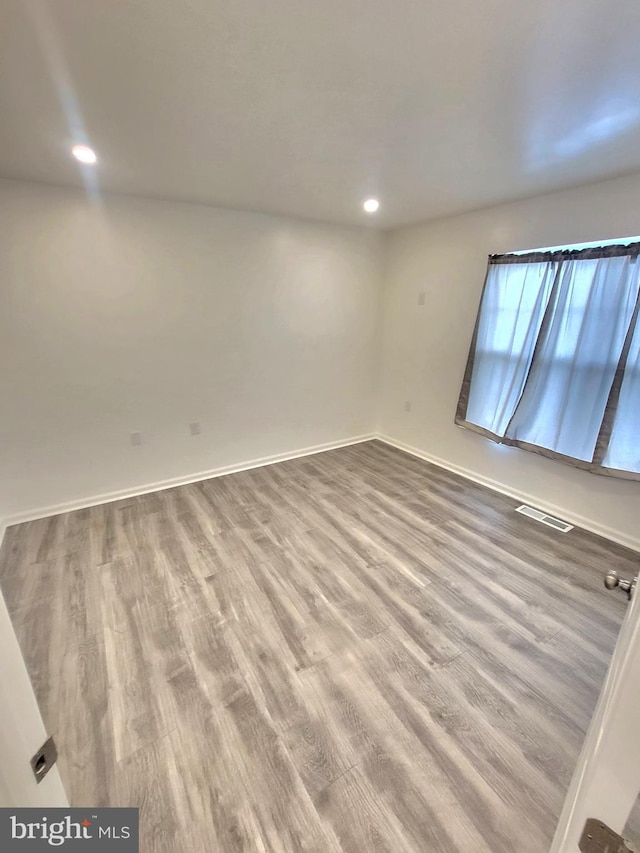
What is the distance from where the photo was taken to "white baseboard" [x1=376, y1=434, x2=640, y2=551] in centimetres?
248

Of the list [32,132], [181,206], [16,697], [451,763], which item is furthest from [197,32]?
[451,763]

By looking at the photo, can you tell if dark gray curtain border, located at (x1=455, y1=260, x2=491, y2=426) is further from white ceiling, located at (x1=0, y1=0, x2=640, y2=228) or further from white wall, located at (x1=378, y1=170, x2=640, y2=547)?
white ceiling, located at (x1=0, y1=0, x2=640, y2=228)

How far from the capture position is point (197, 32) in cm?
106

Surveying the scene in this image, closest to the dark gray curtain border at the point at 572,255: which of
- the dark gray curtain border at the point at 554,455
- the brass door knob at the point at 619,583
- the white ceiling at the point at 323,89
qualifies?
the white ceiling at the point at 323,89

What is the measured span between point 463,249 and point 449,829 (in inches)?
140

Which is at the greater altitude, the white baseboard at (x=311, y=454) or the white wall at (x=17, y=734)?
the white wall at (x=17, y=734)

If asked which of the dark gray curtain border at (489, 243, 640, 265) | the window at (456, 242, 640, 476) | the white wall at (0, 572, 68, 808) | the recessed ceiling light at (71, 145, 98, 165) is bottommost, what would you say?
the white wall at (0, 572, 68, 808)

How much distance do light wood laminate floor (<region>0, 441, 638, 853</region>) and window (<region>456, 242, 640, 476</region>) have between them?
68 cm

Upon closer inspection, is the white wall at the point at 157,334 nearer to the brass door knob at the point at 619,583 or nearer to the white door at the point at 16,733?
the white door at the point at 16,733

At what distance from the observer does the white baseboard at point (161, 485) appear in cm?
265

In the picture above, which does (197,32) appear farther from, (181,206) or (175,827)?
(175,827)

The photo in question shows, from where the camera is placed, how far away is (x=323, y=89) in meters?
1.33

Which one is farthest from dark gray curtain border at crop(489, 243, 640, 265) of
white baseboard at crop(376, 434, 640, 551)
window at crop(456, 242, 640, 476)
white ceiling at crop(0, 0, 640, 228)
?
white baseboard at crop(376, 434, 640, 551)

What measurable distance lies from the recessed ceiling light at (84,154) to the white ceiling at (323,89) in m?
0.04
